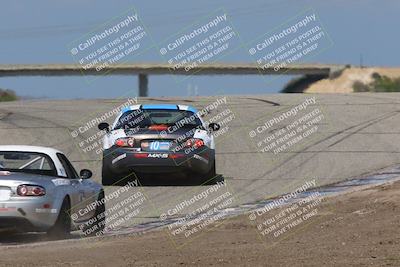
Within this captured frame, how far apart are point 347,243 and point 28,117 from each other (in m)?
18.6

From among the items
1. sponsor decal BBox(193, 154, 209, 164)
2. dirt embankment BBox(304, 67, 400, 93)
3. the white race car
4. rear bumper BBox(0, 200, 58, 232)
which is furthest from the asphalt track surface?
dirt embankment BBox(304, 67, 400, 93)

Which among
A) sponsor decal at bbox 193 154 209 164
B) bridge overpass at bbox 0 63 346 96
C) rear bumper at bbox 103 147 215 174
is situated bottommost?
sponsor decal at bbox 193 154 209 164

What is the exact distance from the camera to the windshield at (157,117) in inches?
711

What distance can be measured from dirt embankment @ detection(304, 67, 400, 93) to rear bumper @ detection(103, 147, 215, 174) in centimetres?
6862

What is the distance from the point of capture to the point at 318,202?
14305mm

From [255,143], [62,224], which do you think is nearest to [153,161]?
[62,224]

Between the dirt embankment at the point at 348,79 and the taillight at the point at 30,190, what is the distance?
245 feet

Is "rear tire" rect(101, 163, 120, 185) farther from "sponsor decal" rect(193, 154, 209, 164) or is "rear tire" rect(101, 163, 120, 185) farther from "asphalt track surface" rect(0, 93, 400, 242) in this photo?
"sponsor decal" rect(193, 154, 209, 164)

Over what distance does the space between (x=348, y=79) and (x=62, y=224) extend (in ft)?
256

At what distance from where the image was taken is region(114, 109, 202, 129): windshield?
1805cm

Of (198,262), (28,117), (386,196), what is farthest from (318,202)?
(28,117)

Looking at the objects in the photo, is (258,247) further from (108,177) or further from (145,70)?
(145,70)

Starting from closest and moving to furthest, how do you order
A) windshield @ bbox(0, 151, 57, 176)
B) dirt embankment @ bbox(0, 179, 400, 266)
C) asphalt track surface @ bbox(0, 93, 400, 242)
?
dirt embankment @ bbox(0, 179, 400, 266), windshield @ bbox(0, 151, 57, 176), asphalt track surface @ bbox(0, 93, 400, 242)

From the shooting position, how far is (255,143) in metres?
23.3
